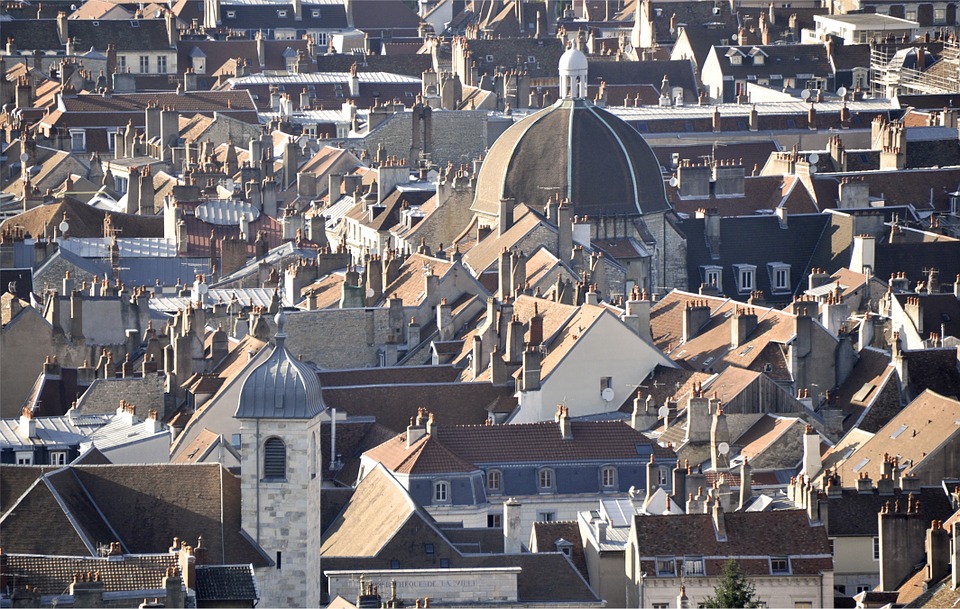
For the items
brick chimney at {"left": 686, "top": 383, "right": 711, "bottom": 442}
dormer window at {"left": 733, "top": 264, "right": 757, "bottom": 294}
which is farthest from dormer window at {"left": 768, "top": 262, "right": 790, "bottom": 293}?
Answer: brick chimney at {"left": 686, "top": 383, "right": 711, "bottom": 442}

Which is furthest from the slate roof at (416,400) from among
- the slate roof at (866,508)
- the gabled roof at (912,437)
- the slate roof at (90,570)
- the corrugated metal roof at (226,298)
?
the slate roof at (90,570)

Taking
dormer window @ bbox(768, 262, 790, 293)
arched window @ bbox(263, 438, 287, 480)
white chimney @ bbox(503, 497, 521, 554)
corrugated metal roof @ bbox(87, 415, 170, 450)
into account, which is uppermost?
arched window @ bbox(263, 438, 287, 480)

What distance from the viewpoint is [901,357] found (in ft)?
307

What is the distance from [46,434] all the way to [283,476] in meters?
12.1

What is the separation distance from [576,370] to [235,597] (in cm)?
2906

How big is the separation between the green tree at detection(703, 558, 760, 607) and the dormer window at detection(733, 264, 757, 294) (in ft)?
161

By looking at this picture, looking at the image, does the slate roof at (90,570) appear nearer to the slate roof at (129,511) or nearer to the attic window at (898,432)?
the slate roof at (129,511)

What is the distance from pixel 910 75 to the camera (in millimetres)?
172750

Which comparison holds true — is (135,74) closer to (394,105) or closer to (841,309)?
(394,105)

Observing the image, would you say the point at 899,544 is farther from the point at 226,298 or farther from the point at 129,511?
the point at 226,298

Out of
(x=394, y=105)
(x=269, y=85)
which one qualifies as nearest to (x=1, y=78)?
(x=269, y=85)

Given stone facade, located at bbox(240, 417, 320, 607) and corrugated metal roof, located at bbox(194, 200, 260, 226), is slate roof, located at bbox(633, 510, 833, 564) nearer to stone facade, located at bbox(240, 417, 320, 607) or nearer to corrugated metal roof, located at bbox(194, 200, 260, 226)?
stone facade, located at bbox(240, 417, 320, 607)

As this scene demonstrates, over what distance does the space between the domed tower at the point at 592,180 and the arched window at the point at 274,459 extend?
4698cm

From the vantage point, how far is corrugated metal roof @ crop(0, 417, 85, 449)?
81.3 m
